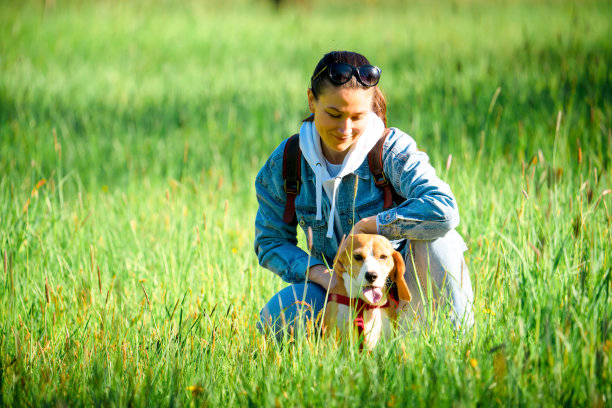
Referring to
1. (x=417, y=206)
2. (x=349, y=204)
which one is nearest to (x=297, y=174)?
(x=349, y=204)

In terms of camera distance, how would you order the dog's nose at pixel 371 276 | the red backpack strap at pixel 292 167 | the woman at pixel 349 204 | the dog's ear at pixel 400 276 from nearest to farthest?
→ the dog's nose at pixel 371 276, the dog's ear at pixel 400 276, the woman at pixel 349 204, the red backpack strap at pixel 292 167

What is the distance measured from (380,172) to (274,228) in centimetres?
59

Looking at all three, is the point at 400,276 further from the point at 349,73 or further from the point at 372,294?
the point at 349,73

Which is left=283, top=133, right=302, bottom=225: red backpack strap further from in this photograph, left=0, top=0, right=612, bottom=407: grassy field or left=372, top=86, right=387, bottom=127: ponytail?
left=0, top=0, right=612, bottom=407: grassy field

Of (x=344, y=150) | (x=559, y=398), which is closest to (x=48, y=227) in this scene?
(x=344, y=150)

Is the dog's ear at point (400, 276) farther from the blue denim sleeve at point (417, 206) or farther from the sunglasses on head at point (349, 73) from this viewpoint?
the sunglasses on head at point (349, 73)

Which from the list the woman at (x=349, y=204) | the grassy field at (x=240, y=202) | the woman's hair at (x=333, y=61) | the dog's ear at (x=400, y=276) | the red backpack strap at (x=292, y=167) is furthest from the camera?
the red backpack strap at (x=292, y=167)

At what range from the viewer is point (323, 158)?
8.52 feet

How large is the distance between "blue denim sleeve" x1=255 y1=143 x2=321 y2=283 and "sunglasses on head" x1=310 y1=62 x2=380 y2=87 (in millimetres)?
460

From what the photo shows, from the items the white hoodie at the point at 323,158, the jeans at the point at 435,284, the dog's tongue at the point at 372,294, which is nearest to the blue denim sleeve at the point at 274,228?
the white hoodie at the point at 323,158

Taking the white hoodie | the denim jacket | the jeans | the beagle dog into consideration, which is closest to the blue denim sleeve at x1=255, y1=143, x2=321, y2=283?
the denim jacket

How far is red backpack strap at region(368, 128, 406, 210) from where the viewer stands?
2.49 meters

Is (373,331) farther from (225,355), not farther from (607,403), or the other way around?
(607,403)

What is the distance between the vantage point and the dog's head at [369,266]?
2121 mm
